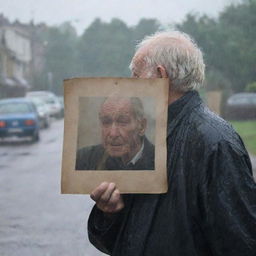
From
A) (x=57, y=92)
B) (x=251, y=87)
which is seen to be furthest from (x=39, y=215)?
(x=57, y=92)

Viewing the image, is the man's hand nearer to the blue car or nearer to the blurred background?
the blurred background

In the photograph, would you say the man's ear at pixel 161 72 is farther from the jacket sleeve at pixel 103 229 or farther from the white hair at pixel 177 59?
the jacket sleeve at pixel 103 229

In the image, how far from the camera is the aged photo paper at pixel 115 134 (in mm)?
2213

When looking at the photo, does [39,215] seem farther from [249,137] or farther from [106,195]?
[249,137]

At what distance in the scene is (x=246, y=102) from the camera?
1186 inches

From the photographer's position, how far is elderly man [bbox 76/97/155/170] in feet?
7.34

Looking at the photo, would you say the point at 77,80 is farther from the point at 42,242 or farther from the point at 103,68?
the point at 103,68

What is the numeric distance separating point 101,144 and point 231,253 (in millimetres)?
569

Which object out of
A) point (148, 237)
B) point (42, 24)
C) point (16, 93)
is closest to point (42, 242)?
point (148, 237)

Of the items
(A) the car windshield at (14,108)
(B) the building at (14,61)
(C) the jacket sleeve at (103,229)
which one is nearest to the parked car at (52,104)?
(A) the car windshield at (14,108)

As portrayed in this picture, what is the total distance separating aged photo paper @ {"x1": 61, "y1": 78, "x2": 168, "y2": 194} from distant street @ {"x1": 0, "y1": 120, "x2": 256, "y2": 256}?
419cm

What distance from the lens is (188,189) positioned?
2.21 m

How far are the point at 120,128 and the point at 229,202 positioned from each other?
0.44 meters

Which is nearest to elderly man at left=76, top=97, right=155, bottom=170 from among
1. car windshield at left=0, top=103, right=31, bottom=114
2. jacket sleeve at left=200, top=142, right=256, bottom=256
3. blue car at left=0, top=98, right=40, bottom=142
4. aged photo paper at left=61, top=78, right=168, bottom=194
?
aged photo paper at left=61, top=78, right=168, bottom=194
